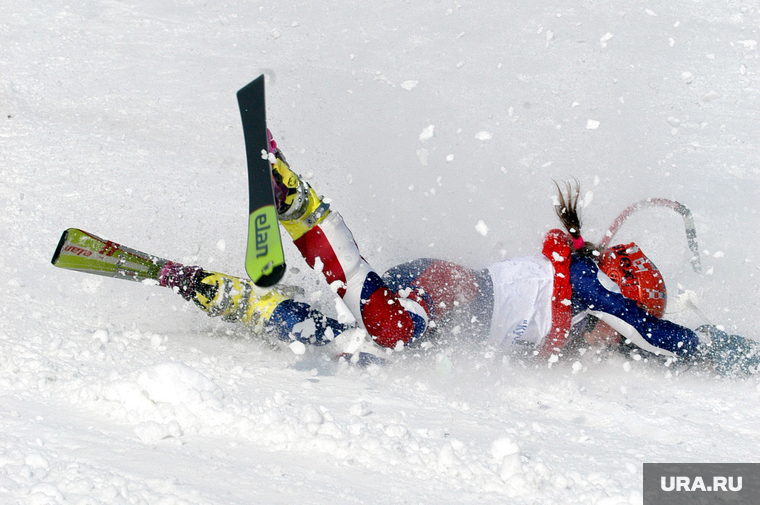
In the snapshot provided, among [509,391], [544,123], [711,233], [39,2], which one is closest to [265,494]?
[509,391]

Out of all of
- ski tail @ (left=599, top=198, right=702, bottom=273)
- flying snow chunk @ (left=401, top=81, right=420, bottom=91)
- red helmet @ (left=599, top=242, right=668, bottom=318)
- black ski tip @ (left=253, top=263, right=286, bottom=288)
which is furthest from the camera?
flying snow chunk @ (left=401, top=81, right=420, bottom=91)

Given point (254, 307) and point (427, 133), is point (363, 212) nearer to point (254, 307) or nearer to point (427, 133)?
point (427, 133)

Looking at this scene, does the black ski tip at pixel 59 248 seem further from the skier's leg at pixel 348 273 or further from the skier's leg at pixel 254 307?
the skier's leg at pixel 348 273

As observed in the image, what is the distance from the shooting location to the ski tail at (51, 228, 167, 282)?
296 centimetres

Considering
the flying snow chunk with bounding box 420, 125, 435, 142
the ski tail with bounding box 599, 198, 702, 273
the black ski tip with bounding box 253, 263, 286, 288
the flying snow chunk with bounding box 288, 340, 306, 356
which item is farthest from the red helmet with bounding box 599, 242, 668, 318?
the black ski tip with bounding box 253, 263, 286, 288

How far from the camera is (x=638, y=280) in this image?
3.22 meters

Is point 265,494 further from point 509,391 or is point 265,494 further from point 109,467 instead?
point 509,391

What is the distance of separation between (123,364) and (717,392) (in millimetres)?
2804

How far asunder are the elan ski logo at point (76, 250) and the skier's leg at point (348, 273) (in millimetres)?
1007

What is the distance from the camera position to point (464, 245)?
13.3 feet

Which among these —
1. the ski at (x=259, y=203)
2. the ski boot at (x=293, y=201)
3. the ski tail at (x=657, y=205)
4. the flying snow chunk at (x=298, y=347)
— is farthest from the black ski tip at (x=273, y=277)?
the ski tail at (x=657, y=205)

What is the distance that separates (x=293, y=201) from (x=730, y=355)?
245 centimetres

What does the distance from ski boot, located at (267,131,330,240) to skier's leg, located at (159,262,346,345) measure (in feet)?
1.15

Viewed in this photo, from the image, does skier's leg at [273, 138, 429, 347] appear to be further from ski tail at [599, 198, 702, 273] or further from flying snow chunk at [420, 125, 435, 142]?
ski tail at [599, 198, 702, 273]
